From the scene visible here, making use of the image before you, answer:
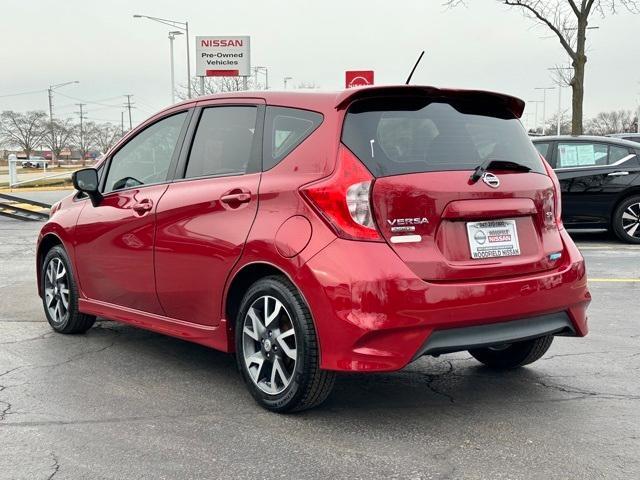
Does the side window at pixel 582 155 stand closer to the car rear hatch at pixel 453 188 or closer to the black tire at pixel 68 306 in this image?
the car rear hatch at pixel 453 188

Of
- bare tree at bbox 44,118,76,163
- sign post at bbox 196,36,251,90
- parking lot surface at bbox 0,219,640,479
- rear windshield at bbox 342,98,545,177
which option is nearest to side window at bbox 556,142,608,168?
parking lot surface at bbox 0,219,640,479

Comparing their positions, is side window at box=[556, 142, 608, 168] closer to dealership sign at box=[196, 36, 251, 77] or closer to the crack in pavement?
the crack in pavement

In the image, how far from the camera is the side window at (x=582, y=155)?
11.5 meters

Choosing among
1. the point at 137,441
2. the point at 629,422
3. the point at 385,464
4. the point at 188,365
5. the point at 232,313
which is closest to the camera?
the point at 385,464

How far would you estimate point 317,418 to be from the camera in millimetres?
3846

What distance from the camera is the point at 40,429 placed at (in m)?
3.71

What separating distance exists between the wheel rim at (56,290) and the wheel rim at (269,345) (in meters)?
2.31

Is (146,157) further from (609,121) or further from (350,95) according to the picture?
(609,121)

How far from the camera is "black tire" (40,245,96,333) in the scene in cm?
565

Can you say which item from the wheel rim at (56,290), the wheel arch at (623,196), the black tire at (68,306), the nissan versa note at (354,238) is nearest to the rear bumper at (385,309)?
the nissan versa note at (354,238)

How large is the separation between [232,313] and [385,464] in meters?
1.31

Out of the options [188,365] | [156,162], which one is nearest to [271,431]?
[188,365]

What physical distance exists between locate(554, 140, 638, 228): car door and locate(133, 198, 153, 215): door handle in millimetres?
8035

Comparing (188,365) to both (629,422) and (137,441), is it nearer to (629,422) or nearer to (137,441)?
(137,441)
